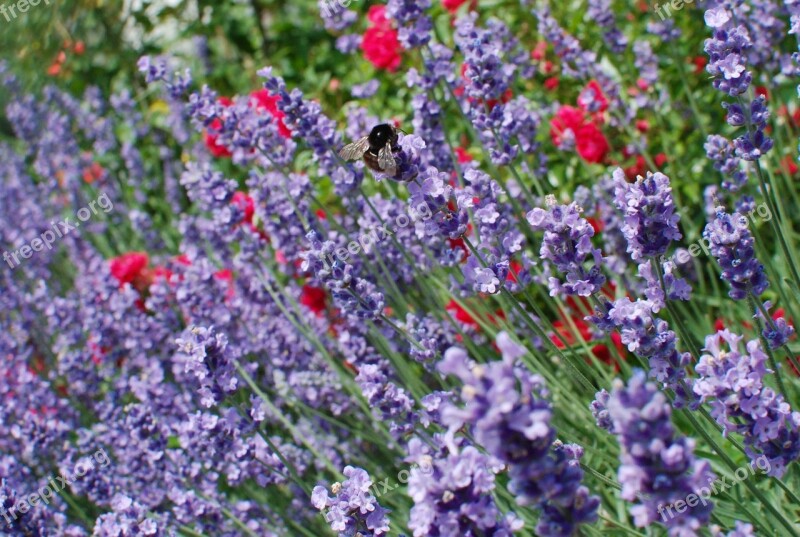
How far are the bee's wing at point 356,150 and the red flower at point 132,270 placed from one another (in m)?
2.18

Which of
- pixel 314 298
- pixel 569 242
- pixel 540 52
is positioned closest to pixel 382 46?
pixel 540 52

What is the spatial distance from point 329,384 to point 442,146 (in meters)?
0.82

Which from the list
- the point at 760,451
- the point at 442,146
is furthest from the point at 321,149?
the point at 760,451

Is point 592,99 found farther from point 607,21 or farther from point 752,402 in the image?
point 752,402

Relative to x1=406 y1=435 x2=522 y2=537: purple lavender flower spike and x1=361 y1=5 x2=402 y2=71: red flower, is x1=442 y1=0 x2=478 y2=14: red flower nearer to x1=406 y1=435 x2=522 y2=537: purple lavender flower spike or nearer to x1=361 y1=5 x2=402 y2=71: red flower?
x1=361 y1=5 x2=402 y2=71: red flower

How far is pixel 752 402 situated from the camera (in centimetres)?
138

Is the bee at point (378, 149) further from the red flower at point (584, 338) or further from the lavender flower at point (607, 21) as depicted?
the lavender flower at point (607, 21)

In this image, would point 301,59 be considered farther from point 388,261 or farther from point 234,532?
point 234,532

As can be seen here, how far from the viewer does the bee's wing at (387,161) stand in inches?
74.3

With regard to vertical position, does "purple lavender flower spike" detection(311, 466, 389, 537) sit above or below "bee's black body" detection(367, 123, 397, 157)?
below

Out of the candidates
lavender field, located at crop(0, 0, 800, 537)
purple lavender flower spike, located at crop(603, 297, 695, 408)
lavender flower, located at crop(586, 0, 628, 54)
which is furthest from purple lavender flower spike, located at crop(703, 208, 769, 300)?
lavender flower, located at crop(586, 0, 628, 54)

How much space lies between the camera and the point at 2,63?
5930 mm

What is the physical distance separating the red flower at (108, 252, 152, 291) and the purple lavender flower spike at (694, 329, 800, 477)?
3.18 metres

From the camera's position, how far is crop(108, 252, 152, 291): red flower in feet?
13.6
